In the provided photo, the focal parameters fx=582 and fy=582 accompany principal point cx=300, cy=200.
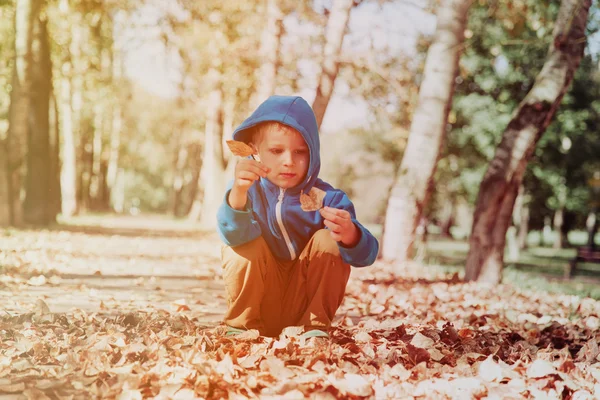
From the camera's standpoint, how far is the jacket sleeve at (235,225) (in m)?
3.04

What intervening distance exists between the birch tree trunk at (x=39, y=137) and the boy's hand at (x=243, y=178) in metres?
11.1

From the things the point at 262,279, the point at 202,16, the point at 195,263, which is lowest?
the point at 195,263

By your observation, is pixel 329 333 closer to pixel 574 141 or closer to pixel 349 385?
pixel 349 385

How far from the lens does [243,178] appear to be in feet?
9.78

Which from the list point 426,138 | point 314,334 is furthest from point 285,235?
point 426,138

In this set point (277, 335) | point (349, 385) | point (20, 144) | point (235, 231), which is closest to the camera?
point (349, 385)

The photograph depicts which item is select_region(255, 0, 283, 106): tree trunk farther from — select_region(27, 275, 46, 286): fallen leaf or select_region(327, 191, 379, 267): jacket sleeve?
select_region(327, 191, 379, 267): jacket sleeve

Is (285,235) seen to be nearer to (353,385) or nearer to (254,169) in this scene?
(254,169)

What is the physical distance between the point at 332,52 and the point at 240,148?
7.67 meters

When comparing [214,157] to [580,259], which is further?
[214,157]

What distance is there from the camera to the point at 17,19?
12070 mm

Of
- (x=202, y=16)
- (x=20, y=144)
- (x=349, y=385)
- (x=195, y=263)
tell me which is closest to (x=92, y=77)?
(x=202, y=16)

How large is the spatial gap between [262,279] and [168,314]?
1.14m

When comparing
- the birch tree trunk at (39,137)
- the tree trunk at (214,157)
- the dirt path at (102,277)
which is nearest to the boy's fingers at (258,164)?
the dirt path at (102,277)
